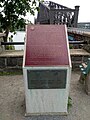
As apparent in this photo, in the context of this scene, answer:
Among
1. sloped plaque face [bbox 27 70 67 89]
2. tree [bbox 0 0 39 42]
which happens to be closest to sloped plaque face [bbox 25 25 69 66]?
sloped plaque face [bbox 27 70 67 89]

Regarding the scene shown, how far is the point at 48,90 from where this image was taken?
114 inches

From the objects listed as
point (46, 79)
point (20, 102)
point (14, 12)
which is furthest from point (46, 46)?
point (14, 12)

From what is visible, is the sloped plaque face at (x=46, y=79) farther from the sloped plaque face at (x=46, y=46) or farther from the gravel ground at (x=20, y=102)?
the gravel ground at (x=20, y=102)

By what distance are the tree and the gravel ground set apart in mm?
3151

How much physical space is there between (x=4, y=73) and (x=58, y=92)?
2.47m

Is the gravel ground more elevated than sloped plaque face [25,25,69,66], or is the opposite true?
sloped plaque face [25,25,69,66]

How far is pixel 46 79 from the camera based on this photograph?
2.86m

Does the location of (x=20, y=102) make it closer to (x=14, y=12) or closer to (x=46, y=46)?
(x=46, y=46)

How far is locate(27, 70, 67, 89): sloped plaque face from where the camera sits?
9.25ft

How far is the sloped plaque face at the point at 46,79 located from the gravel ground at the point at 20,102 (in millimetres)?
478

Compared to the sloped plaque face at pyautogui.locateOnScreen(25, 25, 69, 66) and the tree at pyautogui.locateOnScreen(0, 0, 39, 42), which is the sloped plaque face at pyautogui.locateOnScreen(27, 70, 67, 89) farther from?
the tree at pyautogui.locateOnScreen(0, 0, 39, 42)

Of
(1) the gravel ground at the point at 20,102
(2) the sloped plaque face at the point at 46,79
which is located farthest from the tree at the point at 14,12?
(2) the sloped plaque face at the point at 46,79

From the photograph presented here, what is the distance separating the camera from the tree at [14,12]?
685cm

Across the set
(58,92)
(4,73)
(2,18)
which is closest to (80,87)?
(58,92)
